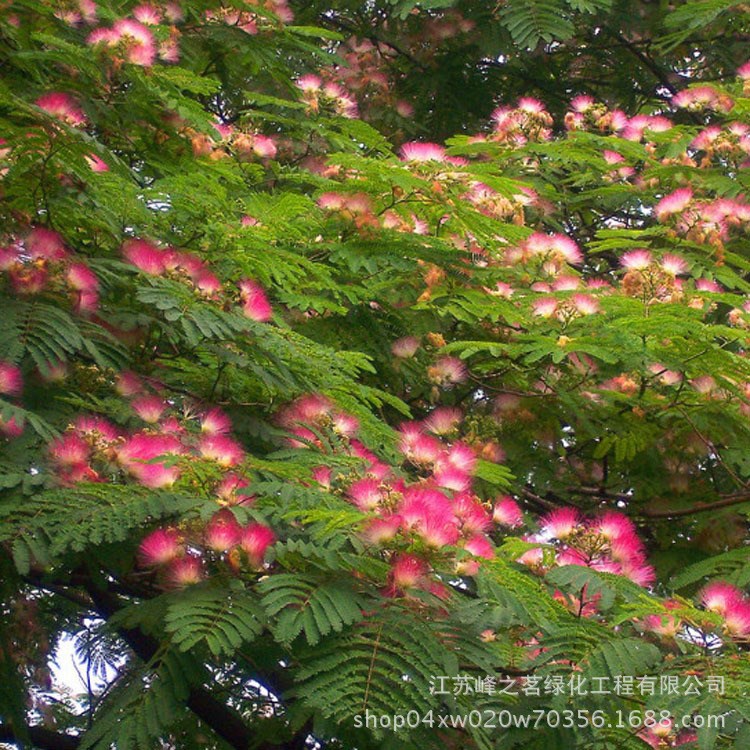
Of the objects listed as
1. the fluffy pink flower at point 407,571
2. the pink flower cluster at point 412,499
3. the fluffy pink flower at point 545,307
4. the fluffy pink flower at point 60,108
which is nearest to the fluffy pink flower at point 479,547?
the pink flower cluster at point 412,499

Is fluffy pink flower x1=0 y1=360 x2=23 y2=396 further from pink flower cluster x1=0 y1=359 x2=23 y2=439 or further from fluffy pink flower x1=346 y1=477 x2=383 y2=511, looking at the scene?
fluffy pink flower x1=346 y1=477 x2=383 y2=511

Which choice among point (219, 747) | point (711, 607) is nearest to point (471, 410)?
point (219, 747)

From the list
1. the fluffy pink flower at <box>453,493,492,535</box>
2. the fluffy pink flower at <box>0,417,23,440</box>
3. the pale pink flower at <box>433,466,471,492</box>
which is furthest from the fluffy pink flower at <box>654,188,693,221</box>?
the fluffy pink flower at <box>0,417,23,440</box>

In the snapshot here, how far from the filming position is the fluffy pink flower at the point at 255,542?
3137mm

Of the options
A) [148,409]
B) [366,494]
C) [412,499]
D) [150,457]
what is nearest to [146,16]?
[148,409]

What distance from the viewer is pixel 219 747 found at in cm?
505

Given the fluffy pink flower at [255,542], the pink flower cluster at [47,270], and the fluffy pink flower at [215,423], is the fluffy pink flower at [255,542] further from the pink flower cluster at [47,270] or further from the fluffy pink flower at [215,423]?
the pink flower cluster at [47,270]

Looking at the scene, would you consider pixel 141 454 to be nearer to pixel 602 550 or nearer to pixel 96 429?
pixel 96 429

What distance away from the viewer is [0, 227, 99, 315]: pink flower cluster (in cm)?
374

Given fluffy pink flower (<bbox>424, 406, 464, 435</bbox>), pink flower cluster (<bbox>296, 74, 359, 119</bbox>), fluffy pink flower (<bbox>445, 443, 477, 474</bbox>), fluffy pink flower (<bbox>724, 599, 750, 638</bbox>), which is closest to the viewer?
fluffy pink flower (<bbox>724, 599, 750, 638</bbox>)

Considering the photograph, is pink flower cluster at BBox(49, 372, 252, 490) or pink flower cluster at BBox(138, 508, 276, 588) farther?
pink flower cluster at BBox(49, 372, 252, 490)

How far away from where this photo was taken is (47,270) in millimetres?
3770

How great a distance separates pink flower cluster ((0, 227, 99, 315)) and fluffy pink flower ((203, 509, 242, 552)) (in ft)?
3.29

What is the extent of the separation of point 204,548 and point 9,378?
79cm
